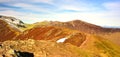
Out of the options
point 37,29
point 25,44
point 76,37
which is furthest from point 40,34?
point 25,44

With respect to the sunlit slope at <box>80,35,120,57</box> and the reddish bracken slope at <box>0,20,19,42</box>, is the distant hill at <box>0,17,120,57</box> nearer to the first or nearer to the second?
the sunlit slope at <box>80,35,120,57</box>

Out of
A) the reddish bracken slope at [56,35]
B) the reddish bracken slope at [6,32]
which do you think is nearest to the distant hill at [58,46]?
the reddish bracken slope at [56,35]

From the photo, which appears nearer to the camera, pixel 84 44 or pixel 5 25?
pixel 84 44

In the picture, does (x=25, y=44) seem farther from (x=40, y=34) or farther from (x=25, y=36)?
(x=25, y=36)

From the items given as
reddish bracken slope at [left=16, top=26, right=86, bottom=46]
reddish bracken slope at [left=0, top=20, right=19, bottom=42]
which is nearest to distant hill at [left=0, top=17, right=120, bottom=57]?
reddish bracken slope at [left=16, top=26, right=86, bottom=46]

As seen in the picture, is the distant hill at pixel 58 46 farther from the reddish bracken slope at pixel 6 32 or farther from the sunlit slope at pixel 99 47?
the reddish bracken slope at pixel 6 32

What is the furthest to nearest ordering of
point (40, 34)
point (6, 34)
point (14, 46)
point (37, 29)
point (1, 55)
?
point (6, 34)
point (37, 29)
point (40, 34)
point (14, 46)
point (1, 55)
